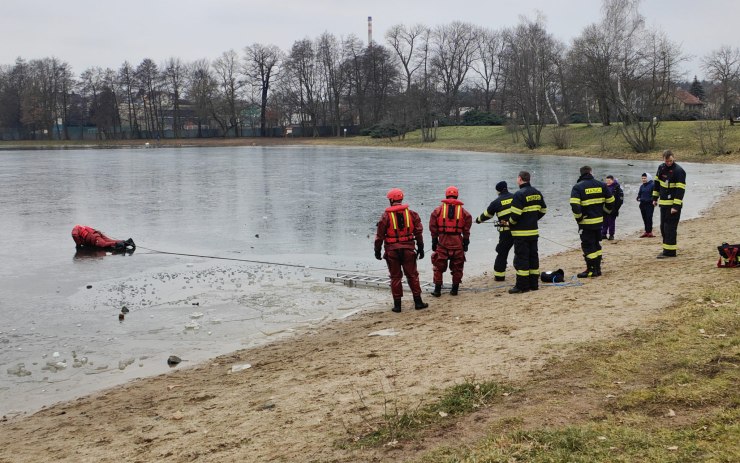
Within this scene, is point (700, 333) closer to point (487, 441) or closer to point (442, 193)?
point (487, 441)

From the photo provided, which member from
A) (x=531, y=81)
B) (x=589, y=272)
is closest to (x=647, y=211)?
(x=589, y=272)

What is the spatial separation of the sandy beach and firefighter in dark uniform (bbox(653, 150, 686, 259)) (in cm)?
135

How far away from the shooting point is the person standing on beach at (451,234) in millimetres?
10562

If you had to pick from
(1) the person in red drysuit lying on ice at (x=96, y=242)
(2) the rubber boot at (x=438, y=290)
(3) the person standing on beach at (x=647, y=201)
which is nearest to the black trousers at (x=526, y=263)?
(2) the rubber boot at (x=438, y=290)

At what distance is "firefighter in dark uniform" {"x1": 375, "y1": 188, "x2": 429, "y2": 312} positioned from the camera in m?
10.1

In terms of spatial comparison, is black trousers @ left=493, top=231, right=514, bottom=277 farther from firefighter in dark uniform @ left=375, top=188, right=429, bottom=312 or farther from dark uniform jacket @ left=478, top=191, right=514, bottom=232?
firefighter in dark uniform @ left=375, top=188, right=429, bottom=312

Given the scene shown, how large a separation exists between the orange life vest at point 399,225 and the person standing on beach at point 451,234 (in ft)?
1.91

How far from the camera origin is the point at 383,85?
10256 cm

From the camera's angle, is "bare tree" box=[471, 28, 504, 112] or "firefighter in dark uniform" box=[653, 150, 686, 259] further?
"bare tree" box=[471, 28, 504, 112]

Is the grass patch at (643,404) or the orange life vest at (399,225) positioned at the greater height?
the orange life vest at (399,225)

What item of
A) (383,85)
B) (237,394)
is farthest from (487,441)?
(383,85)

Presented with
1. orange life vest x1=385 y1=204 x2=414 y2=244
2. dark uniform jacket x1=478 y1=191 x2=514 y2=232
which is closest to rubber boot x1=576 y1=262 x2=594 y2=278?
dark uniform jacket x1=478 y1=191 x2=514 y2=232

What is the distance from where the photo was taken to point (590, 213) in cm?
1085

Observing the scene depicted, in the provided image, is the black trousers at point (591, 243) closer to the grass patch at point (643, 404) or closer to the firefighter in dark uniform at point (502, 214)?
the firefighter in dark uniform at point (502, 214)
